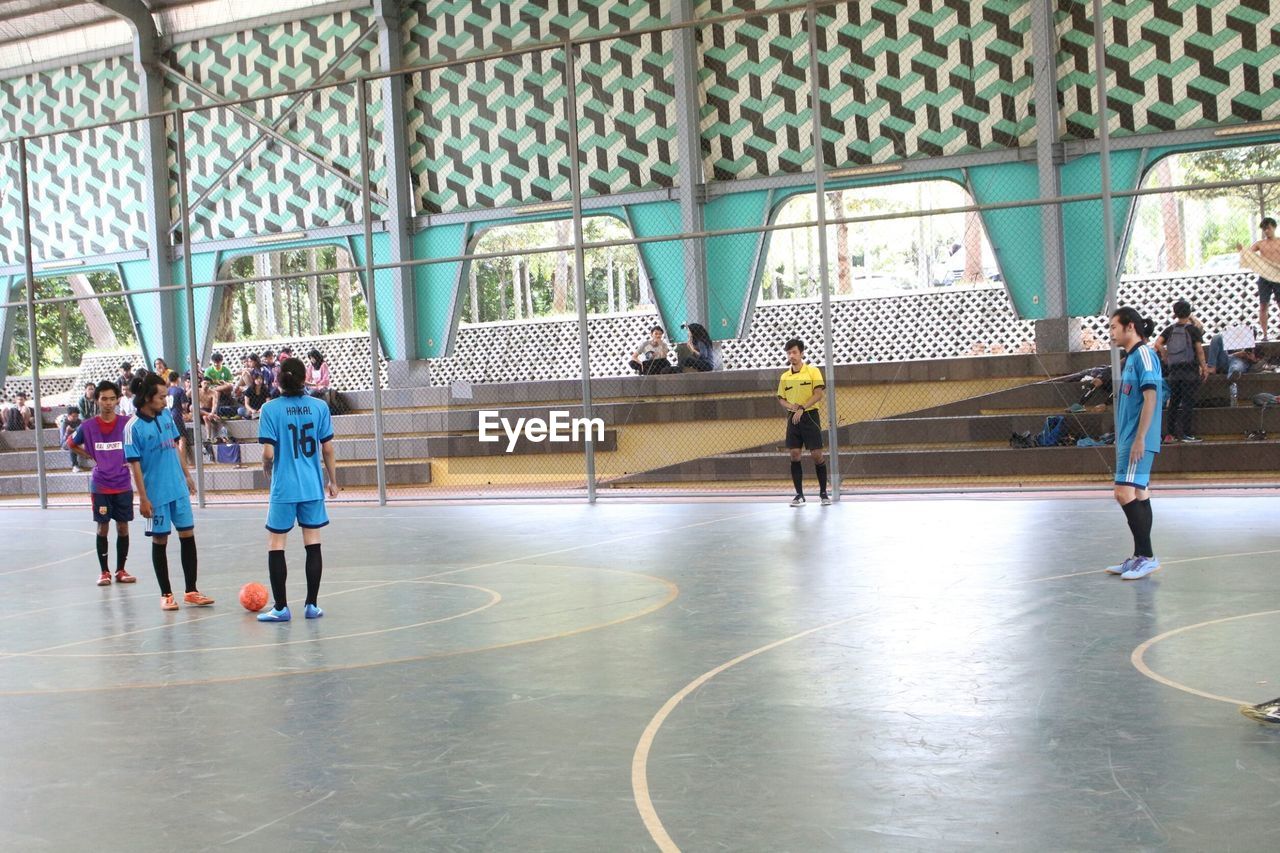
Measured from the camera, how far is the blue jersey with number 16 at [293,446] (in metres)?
8.20

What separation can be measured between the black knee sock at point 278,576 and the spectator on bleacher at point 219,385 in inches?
609

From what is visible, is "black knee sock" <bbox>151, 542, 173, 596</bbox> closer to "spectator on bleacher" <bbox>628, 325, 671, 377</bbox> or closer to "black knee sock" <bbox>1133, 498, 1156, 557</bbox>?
"black knee sock" <bbox>1133, 498, 1156, 557</bbox>

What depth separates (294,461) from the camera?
325 inches

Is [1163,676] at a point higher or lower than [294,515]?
lower

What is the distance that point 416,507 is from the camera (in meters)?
17.4

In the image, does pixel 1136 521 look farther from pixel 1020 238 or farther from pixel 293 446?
pixel 1020 238

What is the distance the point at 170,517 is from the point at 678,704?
501cm

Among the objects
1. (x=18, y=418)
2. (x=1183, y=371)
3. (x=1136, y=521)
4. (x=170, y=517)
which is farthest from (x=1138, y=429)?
(x=18, y=418)

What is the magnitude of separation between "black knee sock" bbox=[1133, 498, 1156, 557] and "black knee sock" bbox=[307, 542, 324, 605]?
5.52 metres

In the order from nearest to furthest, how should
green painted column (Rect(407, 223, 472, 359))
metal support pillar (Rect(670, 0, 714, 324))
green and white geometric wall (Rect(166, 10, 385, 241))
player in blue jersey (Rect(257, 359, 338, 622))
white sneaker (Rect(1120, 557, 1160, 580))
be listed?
player in blue jersey (Rect(257, 359, 338, 622)) → white sneaker (Rect(1120, 557, 1160, 580)) → metal support pillar (Rect(670, 0, 714, 324)) → green painted column (Rect(407, 223, 472, 359)) → green and white geometric wall (Rect(166, 10, 385, 241))

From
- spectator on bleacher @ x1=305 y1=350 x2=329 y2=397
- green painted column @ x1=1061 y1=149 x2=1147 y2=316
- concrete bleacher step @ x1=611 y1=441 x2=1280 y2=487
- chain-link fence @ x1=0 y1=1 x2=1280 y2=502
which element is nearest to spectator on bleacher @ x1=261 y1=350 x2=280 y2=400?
chain-link fence @ x1=0 y1=1 x2=1280 y2=502

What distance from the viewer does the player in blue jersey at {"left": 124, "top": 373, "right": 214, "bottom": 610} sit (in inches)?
360

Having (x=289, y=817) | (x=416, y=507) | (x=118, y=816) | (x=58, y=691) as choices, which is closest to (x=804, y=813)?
(x=289, y=817)

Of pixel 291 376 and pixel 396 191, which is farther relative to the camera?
pixel 396 191
